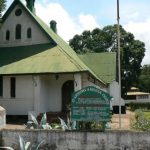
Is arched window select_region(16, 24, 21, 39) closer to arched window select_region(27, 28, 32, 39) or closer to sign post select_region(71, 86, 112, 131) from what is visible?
arched window select_region(27, 28, 32, 39)

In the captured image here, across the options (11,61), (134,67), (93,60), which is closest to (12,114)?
(11,61)

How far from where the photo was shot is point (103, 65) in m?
39.6

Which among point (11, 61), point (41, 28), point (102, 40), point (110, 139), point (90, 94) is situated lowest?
point (110, 139)

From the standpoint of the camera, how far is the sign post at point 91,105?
14.0 meters

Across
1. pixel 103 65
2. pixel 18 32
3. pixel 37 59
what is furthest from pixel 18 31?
pixel 103 65

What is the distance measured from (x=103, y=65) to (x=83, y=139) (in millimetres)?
26241

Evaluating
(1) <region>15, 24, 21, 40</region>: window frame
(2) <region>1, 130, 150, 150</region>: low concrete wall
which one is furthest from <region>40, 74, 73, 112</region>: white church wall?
(2) <region>1, 130, 150, 150</region>: low concrete wall

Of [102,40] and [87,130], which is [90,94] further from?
[102,40]

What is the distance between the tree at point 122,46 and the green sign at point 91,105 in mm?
49880

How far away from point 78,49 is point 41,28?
135 ft

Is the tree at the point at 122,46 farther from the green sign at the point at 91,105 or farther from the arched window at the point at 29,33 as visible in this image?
the green sign at the point at 91,105

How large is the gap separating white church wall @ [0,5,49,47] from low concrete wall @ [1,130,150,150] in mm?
17300

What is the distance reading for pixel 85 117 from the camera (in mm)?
14195

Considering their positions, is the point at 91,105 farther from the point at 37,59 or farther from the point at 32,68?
the point at 37,59
